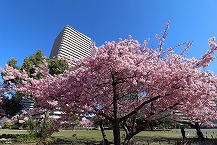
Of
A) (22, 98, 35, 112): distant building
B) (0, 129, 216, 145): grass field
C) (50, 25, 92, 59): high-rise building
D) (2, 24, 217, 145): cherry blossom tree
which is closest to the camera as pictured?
(2, 24, 217, 145): cherry blossom tree

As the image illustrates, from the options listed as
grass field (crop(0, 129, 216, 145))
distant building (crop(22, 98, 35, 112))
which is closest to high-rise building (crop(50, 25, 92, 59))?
distant building (crop(22, 98, 35, 112))

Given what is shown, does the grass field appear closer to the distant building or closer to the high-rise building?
the distant building

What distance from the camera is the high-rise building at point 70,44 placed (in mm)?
131875

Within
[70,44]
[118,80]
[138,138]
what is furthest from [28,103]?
[70,44]

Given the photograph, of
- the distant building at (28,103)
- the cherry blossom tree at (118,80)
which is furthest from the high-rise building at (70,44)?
the cherry blossom tree at (118,80)

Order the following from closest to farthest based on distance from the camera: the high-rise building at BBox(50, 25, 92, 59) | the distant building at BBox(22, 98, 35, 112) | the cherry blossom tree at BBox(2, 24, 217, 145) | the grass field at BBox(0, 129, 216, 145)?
1. the cherry blossom tree at BBox(2, 24, 217, 145)
2. the distant building at BBox(22, 98, 35, 112)
3. the grass field at BBox(0, 129, 216, 145)
4. the high-rise building at BBox(50, 25, 92, 59)

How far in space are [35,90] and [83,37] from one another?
143147 mm

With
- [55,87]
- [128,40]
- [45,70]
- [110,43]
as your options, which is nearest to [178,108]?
[128,40]

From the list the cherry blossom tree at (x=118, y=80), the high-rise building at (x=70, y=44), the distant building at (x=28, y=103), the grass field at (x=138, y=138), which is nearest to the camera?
the cherry blossom tree at (x=118, y=80)

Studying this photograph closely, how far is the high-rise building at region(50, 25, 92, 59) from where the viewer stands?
13188 cm

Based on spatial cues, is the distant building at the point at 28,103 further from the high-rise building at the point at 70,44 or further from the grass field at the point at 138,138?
the high-rise building at the point at 70,44

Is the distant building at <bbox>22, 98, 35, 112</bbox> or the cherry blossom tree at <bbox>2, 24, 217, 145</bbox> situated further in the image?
the distant building at <bbox>22, 98, 35, 112</bbox>

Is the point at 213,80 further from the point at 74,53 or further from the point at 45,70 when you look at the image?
the point at 74,53

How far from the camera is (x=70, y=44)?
13788 centimetres
